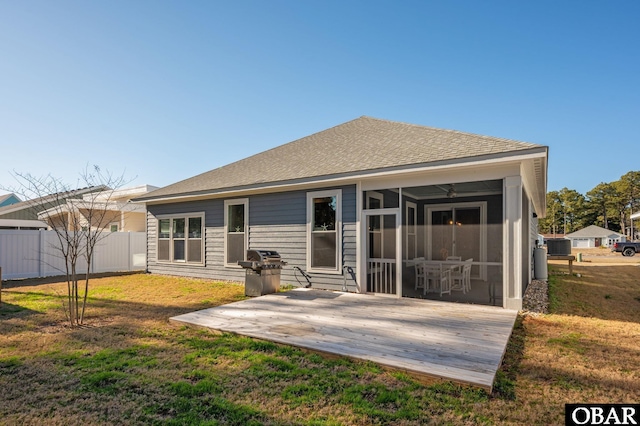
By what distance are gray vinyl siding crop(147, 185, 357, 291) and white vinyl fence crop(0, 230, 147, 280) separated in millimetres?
2863

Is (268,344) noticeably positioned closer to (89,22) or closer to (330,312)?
(330,312)

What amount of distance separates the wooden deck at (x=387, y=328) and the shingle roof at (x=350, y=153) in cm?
259

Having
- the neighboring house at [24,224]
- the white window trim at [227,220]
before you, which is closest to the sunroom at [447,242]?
the white window trim at [227,220]

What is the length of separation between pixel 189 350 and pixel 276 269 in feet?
12.0

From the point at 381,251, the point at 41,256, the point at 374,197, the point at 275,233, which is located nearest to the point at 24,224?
the point at 41,256

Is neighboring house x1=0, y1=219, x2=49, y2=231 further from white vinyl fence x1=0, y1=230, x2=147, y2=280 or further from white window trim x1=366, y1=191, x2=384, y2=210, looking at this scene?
white window trim x1=366, y1=191, x2=384, y2=210

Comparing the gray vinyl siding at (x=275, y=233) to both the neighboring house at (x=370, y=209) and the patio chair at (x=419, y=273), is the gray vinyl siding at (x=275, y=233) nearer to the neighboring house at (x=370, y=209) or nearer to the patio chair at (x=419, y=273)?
the neighboring house at (x=370, y=209)

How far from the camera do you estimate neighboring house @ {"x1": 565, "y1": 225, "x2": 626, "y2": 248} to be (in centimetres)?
4118

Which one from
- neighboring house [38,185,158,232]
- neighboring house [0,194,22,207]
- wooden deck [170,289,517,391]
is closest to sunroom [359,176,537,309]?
wooden deck [170,289,517,391]

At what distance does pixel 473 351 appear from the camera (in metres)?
3.48

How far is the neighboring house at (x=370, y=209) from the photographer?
5.77 m

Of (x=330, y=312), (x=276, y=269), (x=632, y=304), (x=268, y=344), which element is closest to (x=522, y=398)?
(x=268, y=344)

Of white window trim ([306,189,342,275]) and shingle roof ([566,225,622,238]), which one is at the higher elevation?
white window trim ([306,189,342,275])

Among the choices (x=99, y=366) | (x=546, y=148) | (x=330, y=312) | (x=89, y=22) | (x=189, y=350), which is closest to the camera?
(x=99, y=366)
